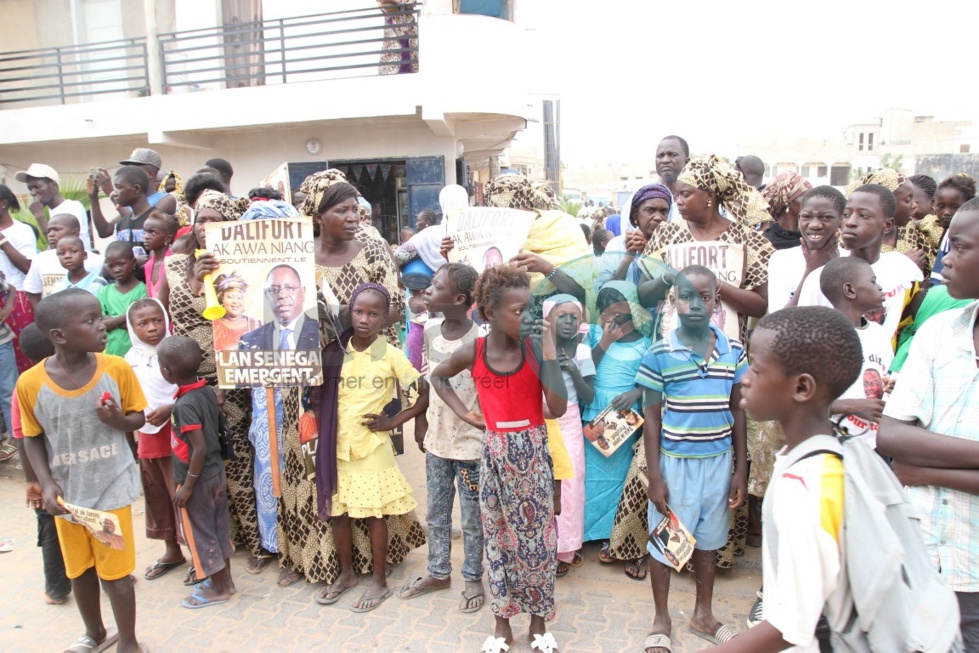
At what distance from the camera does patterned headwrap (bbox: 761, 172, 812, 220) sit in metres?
4.60

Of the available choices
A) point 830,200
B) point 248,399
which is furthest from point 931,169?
point 248,399

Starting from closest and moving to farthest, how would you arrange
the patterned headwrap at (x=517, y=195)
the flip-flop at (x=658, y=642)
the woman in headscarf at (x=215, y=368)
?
the flip-flop at (x=658, y=642) < the woman in headscarf at (x=215, y=368) < the patterned headwrap at (x=517, y=195)

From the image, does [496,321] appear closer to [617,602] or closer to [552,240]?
[552,240]

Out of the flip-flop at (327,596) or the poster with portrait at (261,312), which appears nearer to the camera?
the poster with portrait at (261,312)

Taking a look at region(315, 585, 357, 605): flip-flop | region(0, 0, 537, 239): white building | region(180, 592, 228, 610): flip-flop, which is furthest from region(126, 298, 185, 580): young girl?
region(0, 0, 537, 239): white building

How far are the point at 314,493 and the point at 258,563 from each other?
0.74 metres

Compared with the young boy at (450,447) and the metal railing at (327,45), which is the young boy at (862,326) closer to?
the young boy at (450,447)

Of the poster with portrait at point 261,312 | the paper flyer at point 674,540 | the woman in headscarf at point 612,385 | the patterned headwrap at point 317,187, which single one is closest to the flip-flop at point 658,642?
the paper flyer at point 674,540

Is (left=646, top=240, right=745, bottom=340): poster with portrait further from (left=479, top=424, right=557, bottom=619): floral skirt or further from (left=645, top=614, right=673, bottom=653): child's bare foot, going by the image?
(left=645, top=614, right=673, bottom=653): child's bare foot

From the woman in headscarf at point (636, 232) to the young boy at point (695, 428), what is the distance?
1.91 ft

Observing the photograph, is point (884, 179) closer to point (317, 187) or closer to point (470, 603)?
point (317, 187)

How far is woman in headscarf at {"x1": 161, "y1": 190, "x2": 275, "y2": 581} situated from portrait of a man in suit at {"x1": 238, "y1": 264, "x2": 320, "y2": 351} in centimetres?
64

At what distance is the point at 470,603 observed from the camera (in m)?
3.35

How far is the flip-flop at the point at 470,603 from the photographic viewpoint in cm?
334
